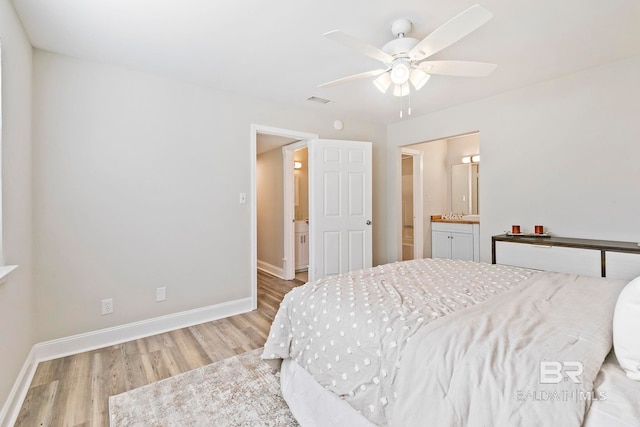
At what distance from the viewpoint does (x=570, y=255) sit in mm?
2582

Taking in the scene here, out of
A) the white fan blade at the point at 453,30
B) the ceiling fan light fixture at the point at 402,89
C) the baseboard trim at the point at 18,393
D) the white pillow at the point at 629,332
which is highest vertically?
the white fan blade at the point at 453,30

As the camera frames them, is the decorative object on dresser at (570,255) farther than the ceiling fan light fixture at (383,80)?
Yes

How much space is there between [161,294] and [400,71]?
9.11 ft

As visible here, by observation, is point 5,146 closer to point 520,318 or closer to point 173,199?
point 173,199

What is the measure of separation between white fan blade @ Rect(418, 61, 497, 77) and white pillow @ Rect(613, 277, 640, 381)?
151 cm

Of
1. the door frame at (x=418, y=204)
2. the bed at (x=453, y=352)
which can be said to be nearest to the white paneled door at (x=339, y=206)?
the door frame at (x=418, y=204)

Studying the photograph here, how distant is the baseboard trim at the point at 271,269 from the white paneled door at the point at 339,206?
1155mm

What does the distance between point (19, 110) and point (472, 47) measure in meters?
3.20

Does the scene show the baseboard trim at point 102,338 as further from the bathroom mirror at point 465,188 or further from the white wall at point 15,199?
the bathroom mirror at point 465,188

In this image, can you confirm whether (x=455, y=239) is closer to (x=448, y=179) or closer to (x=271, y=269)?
(x=448, y=179)

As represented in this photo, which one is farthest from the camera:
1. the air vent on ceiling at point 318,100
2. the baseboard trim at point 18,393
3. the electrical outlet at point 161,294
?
the air vent on ceiling at point 318,100

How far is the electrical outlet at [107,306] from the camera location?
2.49m

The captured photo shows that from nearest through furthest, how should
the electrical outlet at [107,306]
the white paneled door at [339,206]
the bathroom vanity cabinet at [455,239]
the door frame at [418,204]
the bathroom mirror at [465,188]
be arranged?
1. the electrical outlet at [107,306]
2. the white paneled door at [339,206]
3. the bathroom vanity cabinet at [455,239]
4. the bathroom mirror at [465,188]
5. the door frame at [418,204]

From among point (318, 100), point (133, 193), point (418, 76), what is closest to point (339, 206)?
point (318, 100)
